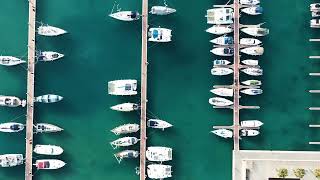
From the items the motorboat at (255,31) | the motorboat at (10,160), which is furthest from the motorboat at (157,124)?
the motorboat at (10,160)

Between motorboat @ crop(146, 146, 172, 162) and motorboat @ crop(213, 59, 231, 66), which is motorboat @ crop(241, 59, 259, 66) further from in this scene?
motorboat @ crop(146, 146, 172, 162)

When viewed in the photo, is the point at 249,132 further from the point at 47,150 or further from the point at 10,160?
the point at 10,160

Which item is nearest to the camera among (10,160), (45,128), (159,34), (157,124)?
(10,160)

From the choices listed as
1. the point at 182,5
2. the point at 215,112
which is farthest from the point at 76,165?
the point at 182,5

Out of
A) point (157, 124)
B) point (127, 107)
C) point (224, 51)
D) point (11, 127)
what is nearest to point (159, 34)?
point (224, 51)

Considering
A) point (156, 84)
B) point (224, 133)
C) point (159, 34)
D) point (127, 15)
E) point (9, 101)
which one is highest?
point (127, 15)

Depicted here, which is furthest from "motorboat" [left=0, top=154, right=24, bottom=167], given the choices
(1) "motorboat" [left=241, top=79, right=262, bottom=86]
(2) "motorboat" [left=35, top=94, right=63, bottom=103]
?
Answer: (1) "motorboat" [left=241, top=79, right=262, bottom=86]
